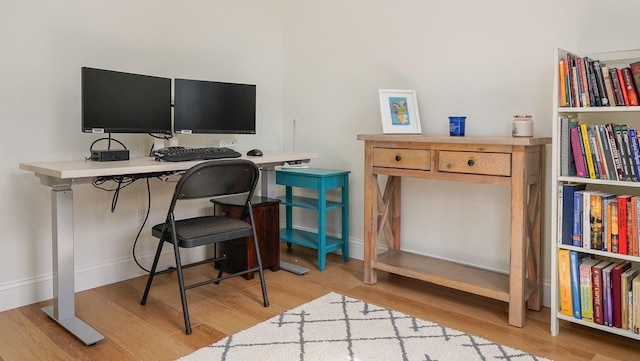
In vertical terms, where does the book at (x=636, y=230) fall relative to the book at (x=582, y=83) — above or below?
below

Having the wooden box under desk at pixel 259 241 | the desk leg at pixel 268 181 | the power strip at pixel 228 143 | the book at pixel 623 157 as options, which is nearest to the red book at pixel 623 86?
the book at pixel 623 157

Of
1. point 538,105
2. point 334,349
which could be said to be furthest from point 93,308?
point 538,105

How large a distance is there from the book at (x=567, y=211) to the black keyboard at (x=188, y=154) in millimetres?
1670

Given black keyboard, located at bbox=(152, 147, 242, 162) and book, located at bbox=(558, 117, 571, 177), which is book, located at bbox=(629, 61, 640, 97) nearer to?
book, located at bbox=(558, 117, 571, 177)

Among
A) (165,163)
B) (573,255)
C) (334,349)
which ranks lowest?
(334,349)

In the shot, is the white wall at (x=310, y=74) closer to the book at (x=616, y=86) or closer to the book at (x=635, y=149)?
the book at (x=616, y=86)

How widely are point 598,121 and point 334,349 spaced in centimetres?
165

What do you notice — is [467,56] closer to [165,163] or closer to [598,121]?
[598,121]

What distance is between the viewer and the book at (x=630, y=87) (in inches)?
78.4

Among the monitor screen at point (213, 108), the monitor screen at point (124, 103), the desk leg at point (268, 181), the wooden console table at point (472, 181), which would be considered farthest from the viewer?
the desk leg at point (268, 181)

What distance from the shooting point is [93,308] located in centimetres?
251

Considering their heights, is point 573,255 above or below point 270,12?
below

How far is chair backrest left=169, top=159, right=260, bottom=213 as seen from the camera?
2232 mm

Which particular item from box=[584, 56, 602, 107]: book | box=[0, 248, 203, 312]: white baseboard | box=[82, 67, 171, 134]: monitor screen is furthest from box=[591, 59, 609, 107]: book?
box=[0, 248, 203, 312]: white baseboard
